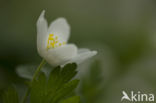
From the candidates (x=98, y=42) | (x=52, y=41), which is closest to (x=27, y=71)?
(x=52, y=41)

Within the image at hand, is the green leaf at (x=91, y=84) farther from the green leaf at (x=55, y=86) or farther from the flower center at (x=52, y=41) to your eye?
the green leaf at (x=55, y=86)

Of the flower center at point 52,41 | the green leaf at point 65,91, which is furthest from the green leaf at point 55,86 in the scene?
the flower center at point 52,41

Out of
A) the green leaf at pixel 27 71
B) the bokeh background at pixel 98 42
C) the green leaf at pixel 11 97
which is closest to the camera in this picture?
the green leaf at pixel 11 97

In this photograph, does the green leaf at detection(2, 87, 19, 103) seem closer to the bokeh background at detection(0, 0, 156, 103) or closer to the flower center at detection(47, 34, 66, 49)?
the flower center at detection(47, 34, 66, 49)

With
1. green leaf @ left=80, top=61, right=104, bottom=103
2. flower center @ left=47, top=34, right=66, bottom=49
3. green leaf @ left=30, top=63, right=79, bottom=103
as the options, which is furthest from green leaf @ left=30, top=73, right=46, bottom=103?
green leaf @ left=80, top=61, right=104, bottom=103

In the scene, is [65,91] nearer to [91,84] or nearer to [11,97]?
[11,97]

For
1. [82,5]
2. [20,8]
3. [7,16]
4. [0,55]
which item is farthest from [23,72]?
[82,5]

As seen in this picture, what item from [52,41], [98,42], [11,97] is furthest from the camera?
[98,42]
